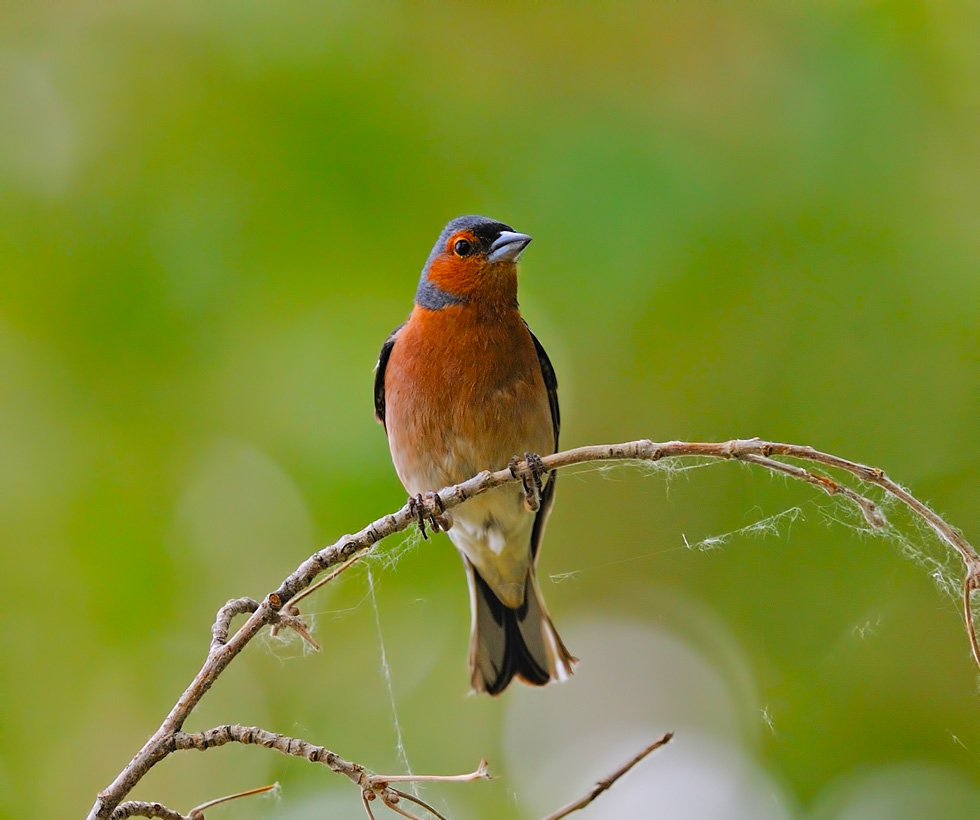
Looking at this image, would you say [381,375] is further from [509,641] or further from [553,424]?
[509,641]

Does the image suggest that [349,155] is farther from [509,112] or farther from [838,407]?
[838,407]

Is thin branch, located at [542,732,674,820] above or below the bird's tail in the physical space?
below

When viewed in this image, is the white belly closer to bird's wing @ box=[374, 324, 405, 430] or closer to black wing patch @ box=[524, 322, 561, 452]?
black wing patch @ box=[524, 322, 561, 452]

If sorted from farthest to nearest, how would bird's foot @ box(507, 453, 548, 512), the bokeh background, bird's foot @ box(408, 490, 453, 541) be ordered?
1. the bokeh background
2. bird's foot @ box(408, 490, 453, 541)
3. bird's foot @ box(507, 453, 548, 512)

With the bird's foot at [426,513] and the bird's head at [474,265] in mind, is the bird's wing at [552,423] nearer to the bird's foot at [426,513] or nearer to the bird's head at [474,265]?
the bird's head at [474,265]

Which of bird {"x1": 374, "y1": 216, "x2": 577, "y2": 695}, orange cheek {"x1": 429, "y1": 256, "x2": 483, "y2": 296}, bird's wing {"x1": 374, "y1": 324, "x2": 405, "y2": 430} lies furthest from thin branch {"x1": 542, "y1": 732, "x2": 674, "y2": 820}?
bird's wing {"x1": 374, "y1": 324, "x2": 405, "y2": 430}

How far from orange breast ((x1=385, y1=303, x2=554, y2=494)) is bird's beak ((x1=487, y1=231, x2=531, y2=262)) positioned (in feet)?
0.76

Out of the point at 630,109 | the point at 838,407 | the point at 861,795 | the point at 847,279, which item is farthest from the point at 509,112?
the point at 861,795

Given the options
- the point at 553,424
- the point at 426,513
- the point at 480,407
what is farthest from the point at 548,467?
the point at 553,424

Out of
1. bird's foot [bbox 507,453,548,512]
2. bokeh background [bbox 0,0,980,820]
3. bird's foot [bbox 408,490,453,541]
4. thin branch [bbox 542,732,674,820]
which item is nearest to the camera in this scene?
thin branch [bbox 542,732,674,820]

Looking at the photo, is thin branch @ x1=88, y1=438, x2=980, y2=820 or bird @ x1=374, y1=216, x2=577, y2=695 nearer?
thin branch @ x1=88, y1=438, x2=980, y2=820

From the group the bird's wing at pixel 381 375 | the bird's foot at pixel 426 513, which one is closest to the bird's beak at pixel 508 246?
the bird's wing at pixel 381 375

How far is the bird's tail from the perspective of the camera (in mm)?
4383

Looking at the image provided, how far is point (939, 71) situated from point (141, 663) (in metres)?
4.16
